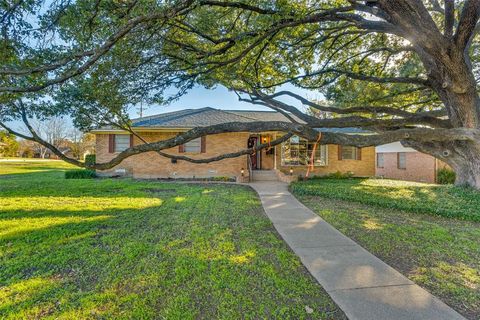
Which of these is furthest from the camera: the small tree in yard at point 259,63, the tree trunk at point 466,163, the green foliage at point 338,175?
the green foliage at point 338,175

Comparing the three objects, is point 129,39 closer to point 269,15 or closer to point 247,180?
point 269,15

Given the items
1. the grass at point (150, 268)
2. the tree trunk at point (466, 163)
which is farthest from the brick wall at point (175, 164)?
the tree trunk at point (466, 163)

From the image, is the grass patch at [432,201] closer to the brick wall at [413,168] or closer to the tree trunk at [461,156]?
the tree trunk at [461,156]

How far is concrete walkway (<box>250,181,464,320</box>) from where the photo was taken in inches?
102

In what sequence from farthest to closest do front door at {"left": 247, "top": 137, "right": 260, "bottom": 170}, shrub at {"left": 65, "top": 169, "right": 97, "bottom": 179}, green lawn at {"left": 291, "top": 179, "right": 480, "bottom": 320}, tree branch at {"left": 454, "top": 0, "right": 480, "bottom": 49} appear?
front door at {"left": 247, "top": 137, "right": 260, "bottom": 170}, shrub at {"left": 65, "top": 169, "right": 97, "bottom": 179}, tree branch at {"left": 454, "top": 0, "right": 480, "bottom": 49}, green lawn at {"left": 291, "top": 179, "right": 480, "bottom": 320}

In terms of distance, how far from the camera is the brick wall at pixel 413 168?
1576 cm

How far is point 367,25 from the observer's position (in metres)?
6.80

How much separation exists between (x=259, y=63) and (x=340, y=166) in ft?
33.4

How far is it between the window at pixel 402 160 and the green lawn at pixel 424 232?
400 inches

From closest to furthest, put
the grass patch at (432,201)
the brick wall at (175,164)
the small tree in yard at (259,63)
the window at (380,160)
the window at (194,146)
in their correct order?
A: the small tree in yard at (259,63)
the grass patch at (432,201)
the brick wall at (175,164)
the window at (194,146)
the window at (380,160)

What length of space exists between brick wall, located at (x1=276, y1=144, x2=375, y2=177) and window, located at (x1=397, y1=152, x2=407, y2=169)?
307 cm

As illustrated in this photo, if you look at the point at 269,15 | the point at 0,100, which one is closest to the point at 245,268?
the point at 269,15

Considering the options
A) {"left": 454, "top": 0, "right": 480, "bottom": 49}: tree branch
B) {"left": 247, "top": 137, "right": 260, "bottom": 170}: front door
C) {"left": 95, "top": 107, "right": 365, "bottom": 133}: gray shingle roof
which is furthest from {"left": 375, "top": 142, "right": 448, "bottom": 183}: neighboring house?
{"left": 454, "top": 0, "right": 480, "bottom": 49}: tree branch

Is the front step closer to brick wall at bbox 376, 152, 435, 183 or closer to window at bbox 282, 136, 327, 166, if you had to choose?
window at bbox 282, 136, 327, 166
